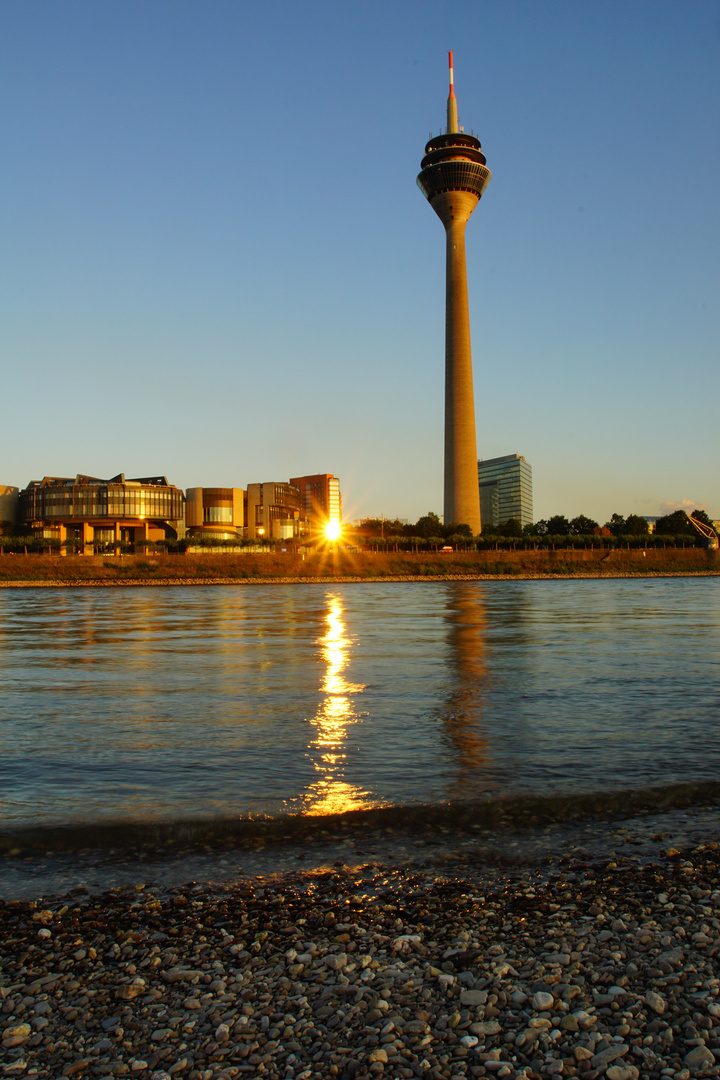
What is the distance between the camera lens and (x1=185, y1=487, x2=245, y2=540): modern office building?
176625 mm

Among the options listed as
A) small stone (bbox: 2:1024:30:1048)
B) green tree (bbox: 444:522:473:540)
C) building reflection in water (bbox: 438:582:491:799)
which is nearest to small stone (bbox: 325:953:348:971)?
small stone (bbox: 2:1024:30:1048)

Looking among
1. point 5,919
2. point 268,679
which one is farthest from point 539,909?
point 268,679

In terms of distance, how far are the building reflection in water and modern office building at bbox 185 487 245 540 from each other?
15970 cm

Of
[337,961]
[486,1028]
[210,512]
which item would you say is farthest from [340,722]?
[210,512]

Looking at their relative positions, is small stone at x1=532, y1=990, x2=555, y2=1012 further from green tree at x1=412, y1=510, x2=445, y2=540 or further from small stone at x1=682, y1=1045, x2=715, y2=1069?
green tree at x1=412, y1=510, x2=445, y2=540

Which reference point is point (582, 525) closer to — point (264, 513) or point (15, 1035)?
point (264, 513)

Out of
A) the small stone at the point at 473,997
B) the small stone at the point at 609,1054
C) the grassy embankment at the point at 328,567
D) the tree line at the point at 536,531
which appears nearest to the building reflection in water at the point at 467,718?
the small stone at the point at 473,997

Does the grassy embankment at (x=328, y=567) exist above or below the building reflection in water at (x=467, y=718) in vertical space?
above

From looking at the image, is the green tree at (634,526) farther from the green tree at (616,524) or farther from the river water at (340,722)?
the river water at (340,722)

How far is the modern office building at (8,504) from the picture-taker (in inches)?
6609

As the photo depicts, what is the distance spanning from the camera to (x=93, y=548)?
130750mm

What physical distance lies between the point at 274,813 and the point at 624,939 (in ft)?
10.2

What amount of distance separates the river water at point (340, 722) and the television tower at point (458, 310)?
122 metres

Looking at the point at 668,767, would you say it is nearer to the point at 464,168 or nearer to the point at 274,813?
the point at 274,813
